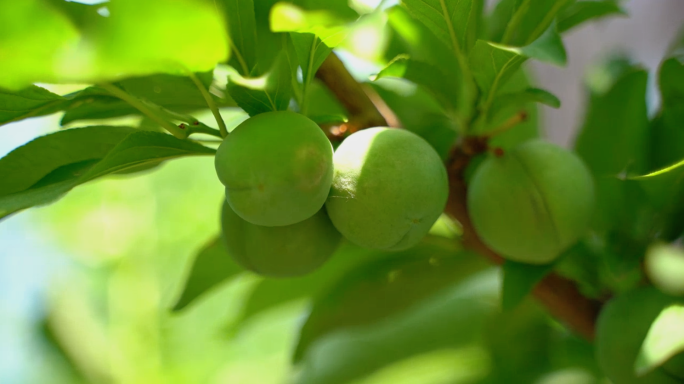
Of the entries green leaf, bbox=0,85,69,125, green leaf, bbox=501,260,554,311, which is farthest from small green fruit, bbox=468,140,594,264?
green leaf, bbox=0,85,69,125

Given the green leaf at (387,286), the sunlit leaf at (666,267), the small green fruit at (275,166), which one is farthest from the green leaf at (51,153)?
the sunlit leaf at (666,267)

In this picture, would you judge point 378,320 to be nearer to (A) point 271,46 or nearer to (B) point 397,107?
(B) point 397,107

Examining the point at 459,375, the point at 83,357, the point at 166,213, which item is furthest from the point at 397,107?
the point at 83,357

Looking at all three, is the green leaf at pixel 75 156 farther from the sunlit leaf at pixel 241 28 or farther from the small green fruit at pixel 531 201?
the small green fruit at pixel 531 201

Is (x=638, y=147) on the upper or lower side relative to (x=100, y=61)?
lower

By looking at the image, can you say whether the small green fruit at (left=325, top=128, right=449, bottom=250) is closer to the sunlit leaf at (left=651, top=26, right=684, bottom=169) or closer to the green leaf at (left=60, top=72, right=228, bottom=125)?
the green leaf at (left=60, top=72, right=228, bottom=125)

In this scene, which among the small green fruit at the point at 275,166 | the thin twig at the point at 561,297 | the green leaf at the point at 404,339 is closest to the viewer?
the small green fruit at the point at 275,166
